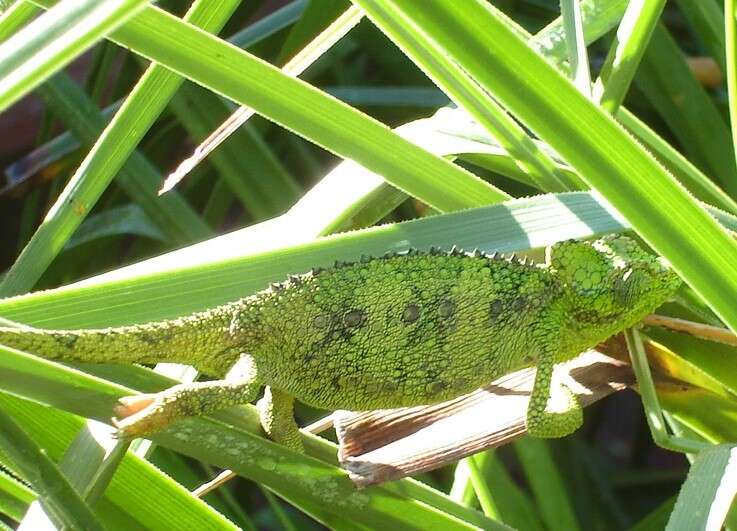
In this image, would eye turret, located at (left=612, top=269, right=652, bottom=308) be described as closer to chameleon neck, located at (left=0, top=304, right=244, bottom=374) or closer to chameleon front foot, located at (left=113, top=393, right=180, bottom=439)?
chameleon neck, located at (left=0, top=304, right=244, bottom=374)

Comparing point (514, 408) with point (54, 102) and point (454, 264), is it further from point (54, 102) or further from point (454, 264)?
point (54, 102)

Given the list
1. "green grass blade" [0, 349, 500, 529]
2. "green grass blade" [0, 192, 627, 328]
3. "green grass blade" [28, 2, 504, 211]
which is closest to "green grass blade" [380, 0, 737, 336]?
"green grass blade" [0, 192, 627, 328]

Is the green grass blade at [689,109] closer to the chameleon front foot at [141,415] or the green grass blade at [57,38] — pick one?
the chameleon front foot at [141,415]

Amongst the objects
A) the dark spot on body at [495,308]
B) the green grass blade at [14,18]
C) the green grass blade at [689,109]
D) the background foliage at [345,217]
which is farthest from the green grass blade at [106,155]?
the green grass blade at [689,109]

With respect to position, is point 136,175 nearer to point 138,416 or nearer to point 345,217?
point 345,217

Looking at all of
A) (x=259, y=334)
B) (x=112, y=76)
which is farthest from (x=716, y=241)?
(x=112, y=76)

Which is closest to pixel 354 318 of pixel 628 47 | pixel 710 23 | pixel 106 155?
pixel 106 155
